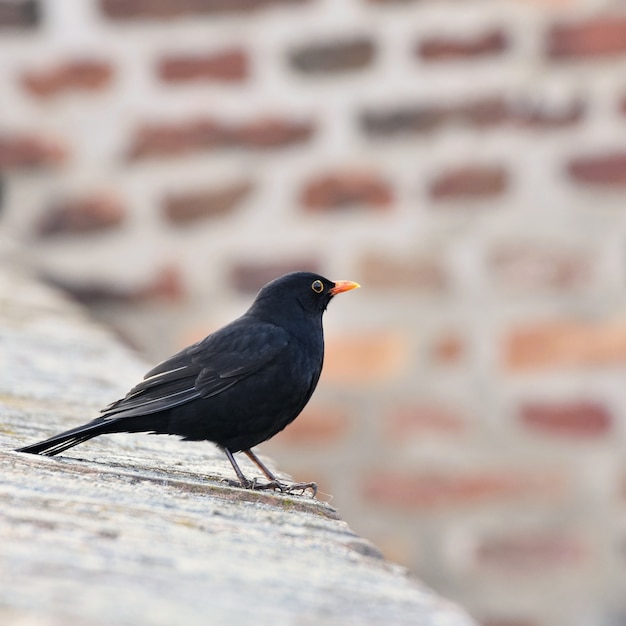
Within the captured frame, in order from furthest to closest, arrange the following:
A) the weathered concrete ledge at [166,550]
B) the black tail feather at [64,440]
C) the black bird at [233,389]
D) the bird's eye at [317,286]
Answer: the bird's eye at [317,286] → the black bird at [233,389] → the black tail feather at [64,440] → the weathered concrete ledge at [166,550]

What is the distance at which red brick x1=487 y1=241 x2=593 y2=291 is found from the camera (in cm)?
451

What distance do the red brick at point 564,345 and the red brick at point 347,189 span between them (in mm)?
713

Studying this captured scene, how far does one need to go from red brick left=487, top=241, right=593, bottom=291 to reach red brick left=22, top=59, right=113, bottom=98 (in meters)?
1.64

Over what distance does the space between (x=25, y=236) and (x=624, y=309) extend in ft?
7.54

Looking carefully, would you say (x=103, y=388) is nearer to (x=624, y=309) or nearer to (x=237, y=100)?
(x=237, y=100)

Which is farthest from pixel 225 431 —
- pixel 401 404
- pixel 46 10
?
pixel 46 10

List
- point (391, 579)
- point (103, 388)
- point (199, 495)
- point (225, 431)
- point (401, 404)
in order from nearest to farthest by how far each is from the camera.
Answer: point (391, 579) < point (199, 495) < point (225, 431) < point (103, 388) < point (401, 404)

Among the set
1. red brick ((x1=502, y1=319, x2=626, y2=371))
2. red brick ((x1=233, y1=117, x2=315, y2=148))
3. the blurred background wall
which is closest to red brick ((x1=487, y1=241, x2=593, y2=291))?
the blurred background wall

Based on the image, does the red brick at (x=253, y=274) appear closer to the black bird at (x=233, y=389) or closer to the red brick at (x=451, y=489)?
the red brick at (x=451, y=489)

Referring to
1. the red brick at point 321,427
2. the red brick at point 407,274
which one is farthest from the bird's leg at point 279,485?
the red brick at point 407,274

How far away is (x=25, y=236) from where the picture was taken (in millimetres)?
4668

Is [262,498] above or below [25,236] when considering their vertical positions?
below

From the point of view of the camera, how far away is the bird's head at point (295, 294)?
282cm

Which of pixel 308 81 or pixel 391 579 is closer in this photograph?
pixel 391 579
